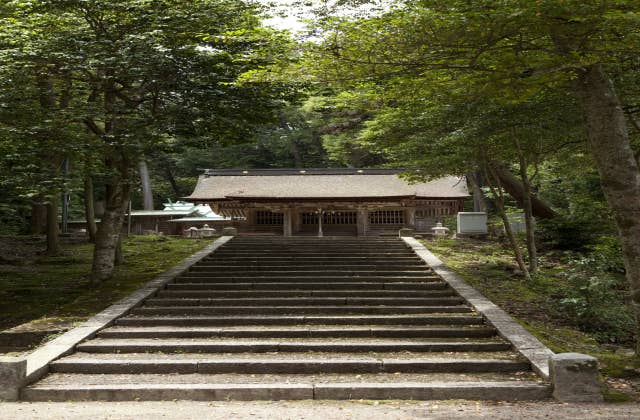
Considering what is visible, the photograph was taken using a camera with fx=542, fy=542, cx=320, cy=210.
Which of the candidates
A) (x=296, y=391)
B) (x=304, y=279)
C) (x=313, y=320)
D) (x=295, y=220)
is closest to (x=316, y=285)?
(x=304, y=279)

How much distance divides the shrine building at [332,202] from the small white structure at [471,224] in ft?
6.05

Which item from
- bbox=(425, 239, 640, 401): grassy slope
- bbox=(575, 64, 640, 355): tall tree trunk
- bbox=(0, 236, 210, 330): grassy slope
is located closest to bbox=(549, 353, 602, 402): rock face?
bbox=(425, 239, 640, 401): grassy slope

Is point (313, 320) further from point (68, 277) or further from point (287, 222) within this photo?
point (287, 222)

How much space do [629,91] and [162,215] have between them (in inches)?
811

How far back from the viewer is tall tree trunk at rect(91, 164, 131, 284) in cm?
1282

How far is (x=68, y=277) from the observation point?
14.7 meters

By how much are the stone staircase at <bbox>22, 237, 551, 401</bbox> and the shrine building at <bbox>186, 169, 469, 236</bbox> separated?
9.36 meters

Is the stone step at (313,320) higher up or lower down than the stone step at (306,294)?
lower down

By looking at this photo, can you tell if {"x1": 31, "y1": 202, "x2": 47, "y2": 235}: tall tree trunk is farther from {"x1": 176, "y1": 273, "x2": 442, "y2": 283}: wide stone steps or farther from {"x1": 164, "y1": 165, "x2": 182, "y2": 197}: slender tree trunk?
{"x1": 164, "y1": 165, "x2": 182, "y2": 197}: slender tree trunk

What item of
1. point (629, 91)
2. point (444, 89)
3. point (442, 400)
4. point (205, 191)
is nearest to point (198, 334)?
point (442, 400)

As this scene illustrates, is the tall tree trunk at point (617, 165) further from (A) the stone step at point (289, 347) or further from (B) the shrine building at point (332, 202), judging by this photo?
(B) the shrine building at point (332, 202)

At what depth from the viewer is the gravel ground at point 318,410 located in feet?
19.9

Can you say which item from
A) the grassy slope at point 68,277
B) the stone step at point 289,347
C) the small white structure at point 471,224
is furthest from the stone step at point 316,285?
the small white structure at point 471,224

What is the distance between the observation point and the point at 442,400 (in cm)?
676
